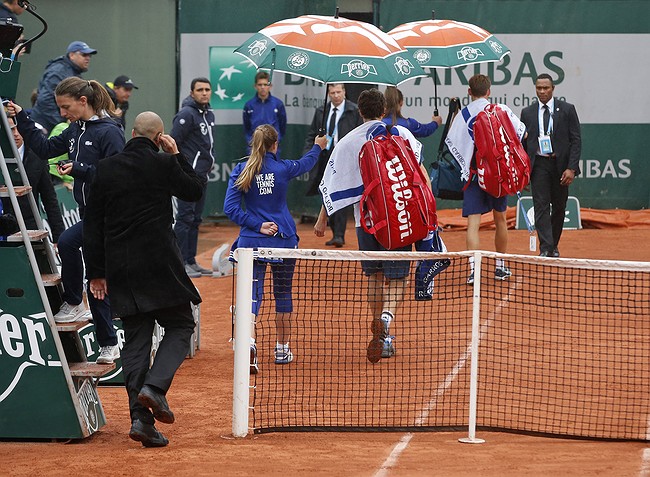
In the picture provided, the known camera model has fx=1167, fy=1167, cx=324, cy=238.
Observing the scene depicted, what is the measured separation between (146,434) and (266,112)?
10.3 metres

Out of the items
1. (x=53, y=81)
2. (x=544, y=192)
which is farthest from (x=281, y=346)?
(x=544, y=192)

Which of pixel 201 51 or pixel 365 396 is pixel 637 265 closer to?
pixel 365 396

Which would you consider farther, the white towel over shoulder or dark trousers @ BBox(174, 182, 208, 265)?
dark trousers @ BBox(174, 182, 208, 265)

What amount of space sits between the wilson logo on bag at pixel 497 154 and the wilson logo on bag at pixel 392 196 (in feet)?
9.13

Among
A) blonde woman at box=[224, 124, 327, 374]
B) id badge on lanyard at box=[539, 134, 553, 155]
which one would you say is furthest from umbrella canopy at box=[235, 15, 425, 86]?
id badge on lanyard at box=[539, 134, 553, 155]

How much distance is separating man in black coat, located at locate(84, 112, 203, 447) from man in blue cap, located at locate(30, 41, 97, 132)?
18.8ft

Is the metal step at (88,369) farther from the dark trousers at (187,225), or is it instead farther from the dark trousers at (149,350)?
the dark trousers at (187,225)

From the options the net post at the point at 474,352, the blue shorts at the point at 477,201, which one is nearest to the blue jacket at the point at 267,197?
the net post at the point at 474,352

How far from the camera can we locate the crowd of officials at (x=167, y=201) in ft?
22.9

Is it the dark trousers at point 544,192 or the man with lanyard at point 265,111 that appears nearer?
the dark trousers at point 544,192

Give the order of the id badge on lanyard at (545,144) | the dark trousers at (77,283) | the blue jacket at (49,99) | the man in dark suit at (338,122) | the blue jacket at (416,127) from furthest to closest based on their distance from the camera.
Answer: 1. the man in dark suit at (338,122)
2. the id badge on lanyard at (545,144)
3. the blue jacket at (49,99)
4. the blue jacket at (416,127)
5. the dark trousers at (77,283)

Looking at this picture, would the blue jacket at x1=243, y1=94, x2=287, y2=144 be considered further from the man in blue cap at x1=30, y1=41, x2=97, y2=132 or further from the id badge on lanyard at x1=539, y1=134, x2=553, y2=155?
the id badge on lanyard at x1=539, y1=134, x2=553, y2=155

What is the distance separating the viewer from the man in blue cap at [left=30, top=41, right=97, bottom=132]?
12.6m

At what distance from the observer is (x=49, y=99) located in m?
12.5
